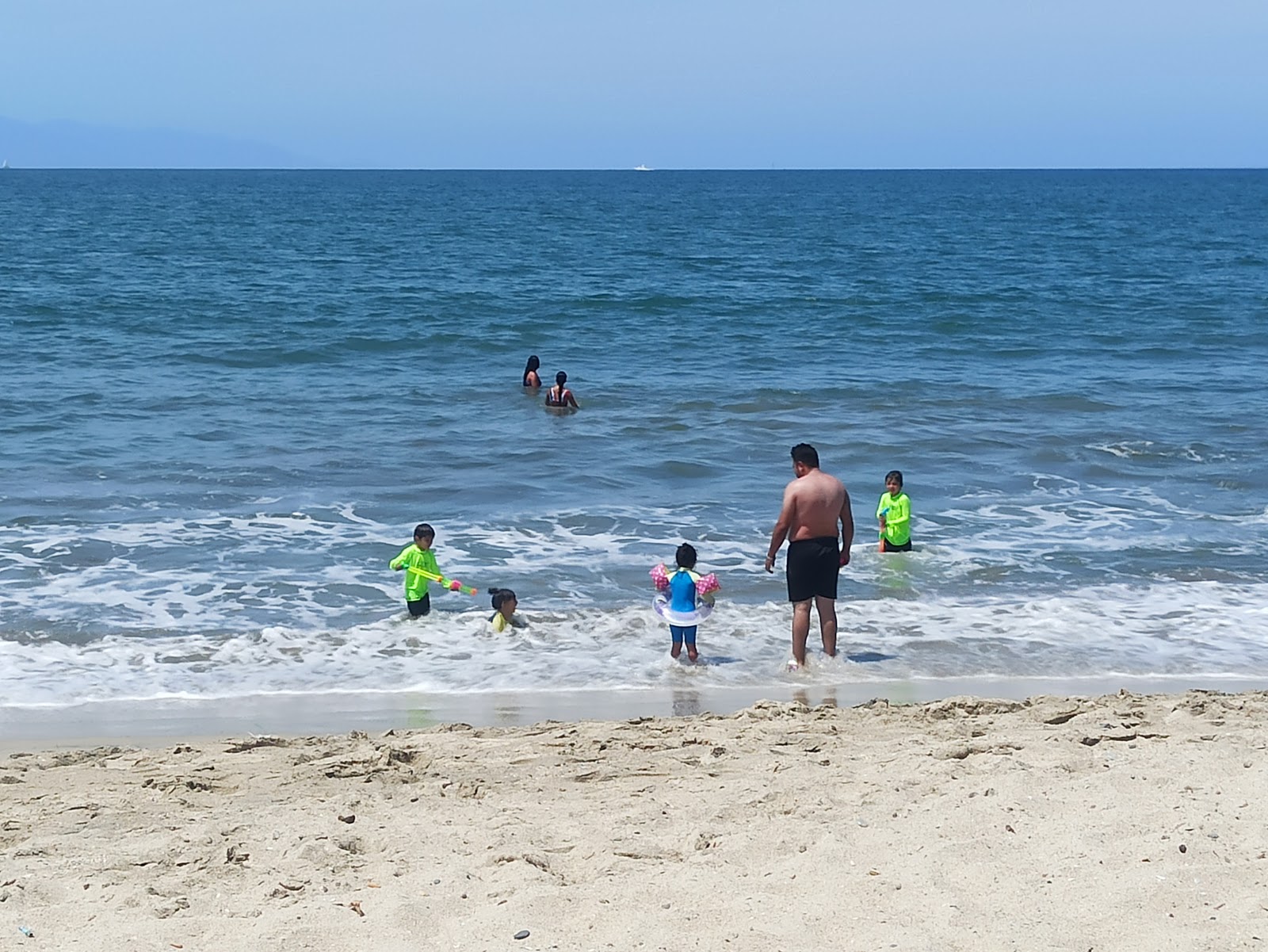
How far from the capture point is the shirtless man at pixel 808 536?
863 centimetres

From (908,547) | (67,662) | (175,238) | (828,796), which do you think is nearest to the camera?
(828,796)

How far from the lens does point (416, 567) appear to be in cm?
983

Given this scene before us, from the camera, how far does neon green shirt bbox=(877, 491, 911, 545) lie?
11570 mm

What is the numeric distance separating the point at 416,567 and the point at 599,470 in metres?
5.30

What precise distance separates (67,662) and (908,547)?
685 centimetres

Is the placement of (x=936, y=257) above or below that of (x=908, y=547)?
above

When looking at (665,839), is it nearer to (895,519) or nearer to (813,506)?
(813,506)

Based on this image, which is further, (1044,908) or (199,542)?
(199,542)

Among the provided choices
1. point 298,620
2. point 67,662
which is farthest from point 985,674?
point 67,662

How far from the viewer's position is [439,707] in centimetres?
817

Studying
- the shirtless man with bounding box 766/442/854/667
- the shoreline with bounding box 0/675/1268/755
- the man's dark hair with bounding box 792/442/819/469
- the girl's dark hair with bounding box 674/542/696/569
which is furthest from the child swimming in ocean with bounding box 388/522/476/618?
the man's dark hair with bounding box 792/442/819/469

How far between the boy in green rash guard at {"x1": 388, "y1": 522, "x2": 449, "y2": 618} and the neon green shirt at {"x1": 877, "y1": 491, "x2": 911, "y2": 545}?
13.4 ft

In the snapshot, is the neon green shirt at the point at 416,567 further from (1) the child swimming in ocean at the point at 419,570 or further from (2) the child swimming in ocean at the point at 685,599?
(2) the child swimming in ocean at the point at 685,599

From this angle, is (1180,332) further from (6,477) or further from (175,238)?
(175,238)
